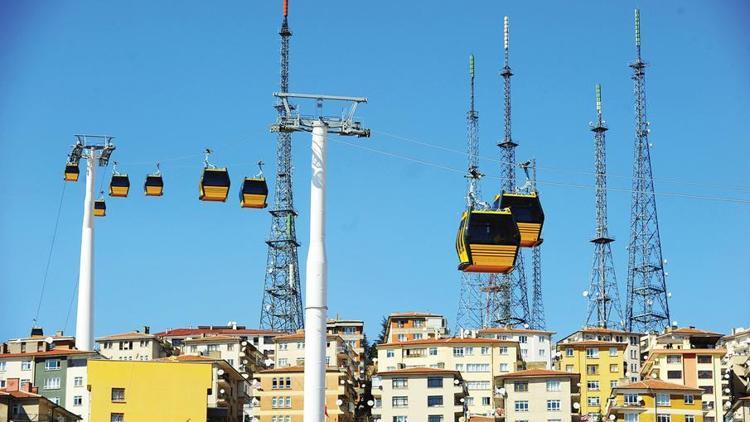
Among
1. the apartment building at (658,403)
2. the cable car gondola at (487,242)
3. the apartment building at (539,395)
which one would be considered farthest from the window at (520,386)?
the cable car gondola at (487,242)

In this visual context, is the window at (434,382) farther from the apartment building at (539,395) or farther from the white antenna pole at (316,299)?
the white antenna pole at (316,299)

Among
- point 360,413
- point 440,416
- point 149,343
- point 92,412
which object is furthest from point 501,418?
point 149,343

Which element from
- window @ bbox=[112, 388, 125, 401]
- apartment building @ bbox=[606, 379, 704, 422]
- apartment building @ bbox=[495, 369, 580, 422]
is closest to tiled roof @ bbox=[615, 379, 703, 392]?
apartment building @ bbox=[606, 379, 704, 422]

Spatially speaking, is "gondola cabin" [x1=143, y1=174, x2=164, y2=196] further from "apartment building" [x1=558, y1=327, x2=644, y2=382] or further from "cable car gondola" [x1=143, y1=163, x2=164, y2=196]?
"apartment building" [x1=558, y1=327, x2=644, y2=382]

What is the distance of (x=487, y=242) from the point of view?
2489 inches

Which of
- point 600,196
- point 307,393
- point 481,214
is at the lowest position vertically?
point 307,393

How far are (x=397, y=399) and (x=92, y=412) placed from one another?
23072mm

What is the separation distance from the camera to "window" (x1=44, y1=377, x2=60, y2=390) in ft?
376

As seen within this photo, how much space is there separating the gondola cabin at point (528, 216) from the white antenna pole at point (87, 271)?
49.0 metres

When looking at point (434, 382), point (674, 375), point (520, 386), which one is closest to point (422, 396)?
point (434, 382)

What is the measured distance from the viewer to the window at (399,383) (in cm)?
11438

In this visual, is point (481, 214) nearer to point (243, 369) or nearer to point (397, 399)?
point (397, 399)

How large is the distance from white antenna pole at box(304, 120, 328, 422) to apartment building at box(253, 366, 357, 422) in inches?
2229

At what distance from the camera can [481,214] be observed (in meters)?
63.7
